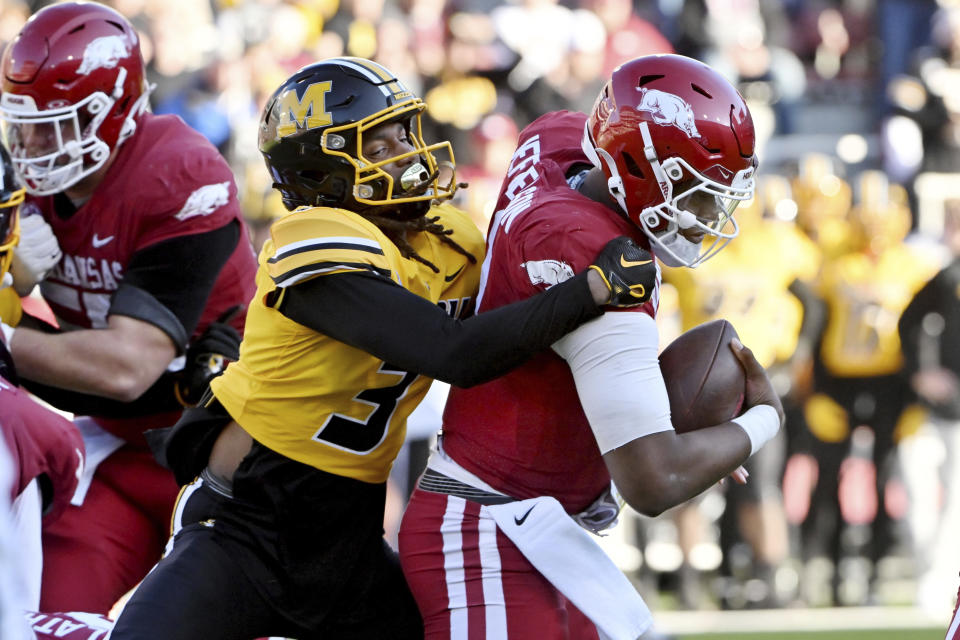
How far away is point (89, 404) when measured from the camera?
13.0ft

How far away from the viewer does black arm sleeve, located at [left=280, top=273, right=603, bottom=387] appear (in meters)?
2.74

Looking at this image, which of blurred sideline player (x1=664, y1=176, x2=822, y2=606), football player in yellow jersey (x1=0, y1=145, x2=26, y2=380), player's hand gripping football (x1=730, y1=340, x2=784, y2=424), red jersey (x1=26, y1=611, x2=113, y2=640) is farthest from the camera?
blurred sideline player (x1=664, y1=176, x2=822, y2=606)

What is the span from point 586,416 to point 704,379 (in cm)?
28

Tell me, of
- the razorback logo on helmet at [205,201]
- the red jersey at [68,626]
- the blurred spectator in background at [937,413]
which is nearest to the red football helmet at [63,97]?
the razorback logo on helmet at [205,201]

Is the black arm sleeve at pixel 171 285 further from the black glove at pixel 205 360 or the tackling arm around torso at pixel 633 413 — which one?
the tackling arm around torso at pixel 633 413

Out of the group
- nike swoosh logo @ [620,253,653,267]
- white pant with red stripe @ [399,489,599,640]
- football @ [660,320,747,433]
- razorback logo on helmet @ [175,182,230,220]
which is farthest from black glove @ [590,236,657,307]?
razorback logo on helmet @ [175,182,230,220]

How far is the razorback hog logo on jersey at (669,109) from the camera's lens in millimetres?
2908

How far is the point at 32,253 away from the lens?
3.70 m

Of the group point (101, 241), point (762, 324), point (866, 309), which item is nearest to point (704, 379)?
point (101, 241)

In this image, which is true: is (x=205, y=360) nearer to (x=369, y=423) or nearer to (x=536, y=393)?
(x=369, y=423)

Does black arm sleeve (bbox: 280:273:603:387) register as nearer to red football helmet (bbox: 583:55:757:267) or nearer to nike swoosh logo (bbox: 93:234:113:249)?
red football helmet (bbox: 583:55:757:267)

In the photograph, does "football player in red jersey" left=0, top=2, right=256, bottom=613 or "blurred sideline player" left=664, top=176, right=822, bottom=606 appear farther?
"blurred sideline player" left=664, top=176, right=822, bottom=606

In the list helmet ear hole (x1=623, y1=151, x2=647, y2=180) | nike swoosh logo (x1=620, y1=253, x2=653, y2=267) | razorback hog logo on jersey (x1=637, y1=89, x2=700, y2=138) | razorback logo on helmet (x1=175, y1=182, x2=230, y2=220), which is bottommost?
razorback logo on helmet (x1=175, y1=182, x2=230, y2=220)

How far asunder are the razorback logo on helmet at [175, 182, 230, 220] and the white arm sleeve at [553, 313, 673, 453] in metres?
1.45
